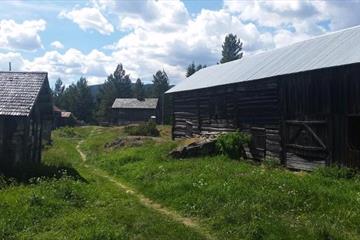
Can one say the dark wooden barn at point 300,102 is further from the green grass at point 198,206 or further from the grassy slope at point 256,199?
the grassy slope at point 256,199

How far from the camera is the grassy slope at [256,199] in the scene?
1038cm

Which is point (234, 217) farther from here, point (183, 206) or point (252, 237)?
point (183, 206)

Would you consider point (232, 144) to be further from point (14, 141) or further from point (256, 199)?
point (256, 199)

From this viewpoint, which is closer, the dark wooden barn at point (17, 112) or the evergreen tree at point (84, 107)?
the dark wooden barn at point (17, 112)

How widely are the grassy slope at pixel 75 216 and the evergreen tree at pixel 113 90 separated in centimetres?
8243

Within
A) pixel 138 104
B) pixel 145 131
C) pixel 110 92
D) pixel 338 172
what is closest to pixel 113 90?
pixel 110 92

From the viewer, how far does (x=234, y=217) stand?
37.2ft

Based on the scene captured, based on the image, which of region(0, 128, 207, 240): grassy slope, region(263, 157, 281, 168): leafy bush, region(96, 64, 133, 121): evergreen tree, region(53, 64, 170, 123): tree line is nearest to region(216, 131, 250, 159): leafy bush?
region(263, 157, 281, 168): leafy bush

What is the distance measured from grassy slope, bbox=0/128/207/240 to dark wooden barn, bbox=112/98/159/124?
2607 inches

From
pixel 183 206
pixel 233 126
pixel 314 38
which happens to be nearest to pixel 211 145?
pixel 233 126

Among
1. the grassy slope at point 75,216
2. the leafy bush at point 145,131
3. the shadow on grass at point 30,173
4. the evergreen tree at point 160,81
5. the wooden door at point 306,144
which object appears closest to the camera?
the grassy slope at point 75,216

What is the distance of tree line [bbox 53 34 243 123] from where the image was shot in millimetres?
88000

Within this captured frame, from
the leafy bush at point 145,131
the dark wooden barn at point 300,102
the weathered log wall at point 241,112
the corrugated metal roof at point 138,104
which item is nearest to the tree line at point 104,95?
the corrugated metal roof at point 138,104

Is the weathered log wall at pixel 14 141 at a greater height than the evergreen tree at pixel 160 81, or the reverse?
the evergreen tree at pixel 160 81
